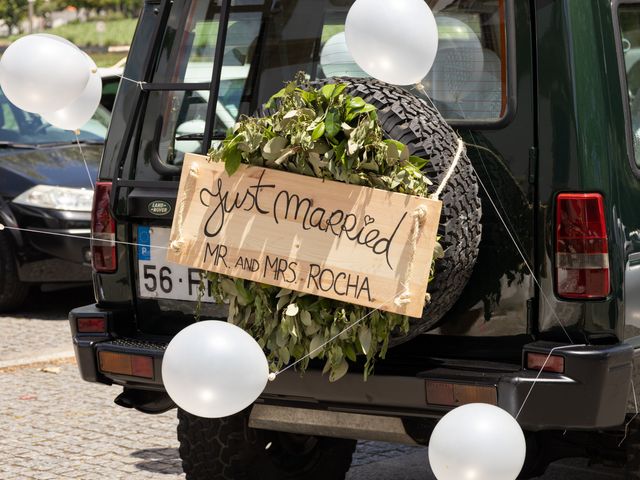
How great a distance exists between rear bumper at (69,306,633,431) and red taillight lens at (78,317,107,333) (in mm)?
385

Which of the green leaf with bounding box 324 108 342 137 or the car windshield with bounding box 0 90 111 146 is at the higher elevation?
the green leaf with bounding box 324 108 342 137

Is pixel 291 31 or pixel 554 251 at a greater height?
pixel 291 31

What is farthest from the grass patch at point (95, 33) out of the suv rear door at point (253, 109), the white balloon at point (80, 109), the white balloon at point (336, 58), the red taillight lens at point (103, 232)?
the white balloon at point (336, 58)

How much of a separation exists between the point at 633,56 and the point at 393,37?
1043mm

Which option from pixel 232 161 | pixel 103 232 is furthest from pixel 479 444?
pixel 103 232

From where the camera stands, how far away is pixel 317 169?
3.69 meters

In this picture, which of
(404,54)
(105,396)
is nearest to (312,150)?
(404,54)

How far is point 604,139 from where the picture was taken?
369 centimetres

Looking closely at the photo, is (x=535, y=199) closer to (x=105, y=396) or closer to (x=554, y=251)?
(x=554, y=251)

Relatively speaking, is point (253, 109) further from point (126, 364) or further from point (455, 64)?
point (126, 364)

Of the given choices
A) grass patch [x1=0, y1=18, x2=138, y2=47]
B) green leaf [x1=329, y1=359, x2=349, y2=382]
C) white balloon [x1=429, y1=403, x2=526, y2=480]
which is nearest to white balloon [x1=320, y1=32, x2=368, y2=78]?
green leaf [x1=329, y1=359, x2=349, y2=382]

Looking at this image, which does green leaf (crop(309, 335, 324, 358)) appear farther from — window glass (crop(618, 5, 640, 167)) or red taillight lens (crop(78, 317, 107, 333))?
window glass (crop(618, 5, 640, 167))

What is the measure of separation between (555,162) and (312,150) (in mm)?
767

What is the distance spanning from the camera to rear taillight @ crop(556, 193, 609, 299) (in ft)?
11.9
